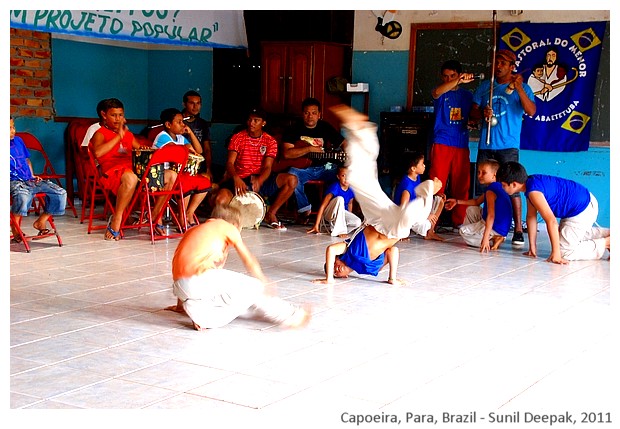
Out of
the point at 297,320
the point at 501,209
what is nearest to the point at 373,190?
the point at 297,320

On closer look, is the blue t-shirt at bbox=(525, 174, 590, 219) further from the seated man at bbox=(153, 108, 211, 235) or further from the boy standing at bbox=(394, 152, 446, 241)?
the seated man at bbox=(153, 108, 211, 235)

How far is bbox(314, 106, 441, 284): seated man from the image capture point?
5.56m

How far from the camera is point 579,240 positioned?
7.04 metres

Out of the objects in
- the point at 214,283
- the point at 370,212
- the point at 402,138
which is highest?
the point at 402,138

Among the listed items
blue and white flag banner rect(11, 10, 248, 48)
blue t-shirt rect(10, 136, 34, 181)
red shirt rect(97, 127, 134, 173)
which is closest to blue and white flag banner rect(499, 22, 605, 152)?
blue and white flag banner rect(11, 10, 248, 48)

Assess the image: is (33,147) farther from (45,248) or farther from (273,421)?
(273,421)

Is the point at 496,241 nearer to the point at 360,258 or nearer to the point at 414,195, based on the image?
the point at 414,195

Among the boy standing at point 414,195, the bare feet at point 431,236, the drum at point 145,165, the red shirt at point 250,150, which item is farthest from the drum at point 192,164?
the bare feet at point 431,236

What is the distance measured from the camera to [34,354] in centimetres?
404

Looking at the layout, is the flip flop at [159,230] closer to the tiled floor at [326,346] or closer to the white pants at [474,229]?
the tiled floor at [326,346]

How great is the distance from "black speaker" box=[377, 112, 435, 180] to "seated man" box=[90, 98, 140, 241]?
274 centimetres

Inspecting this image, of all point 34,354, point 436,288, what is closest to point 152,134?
point 436,288

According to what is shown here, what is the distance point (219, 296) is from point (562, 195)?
3.61 metres

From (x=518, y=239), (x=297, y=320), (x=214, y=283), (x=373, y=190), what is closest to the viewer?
Answer: (x=214, y=283)
